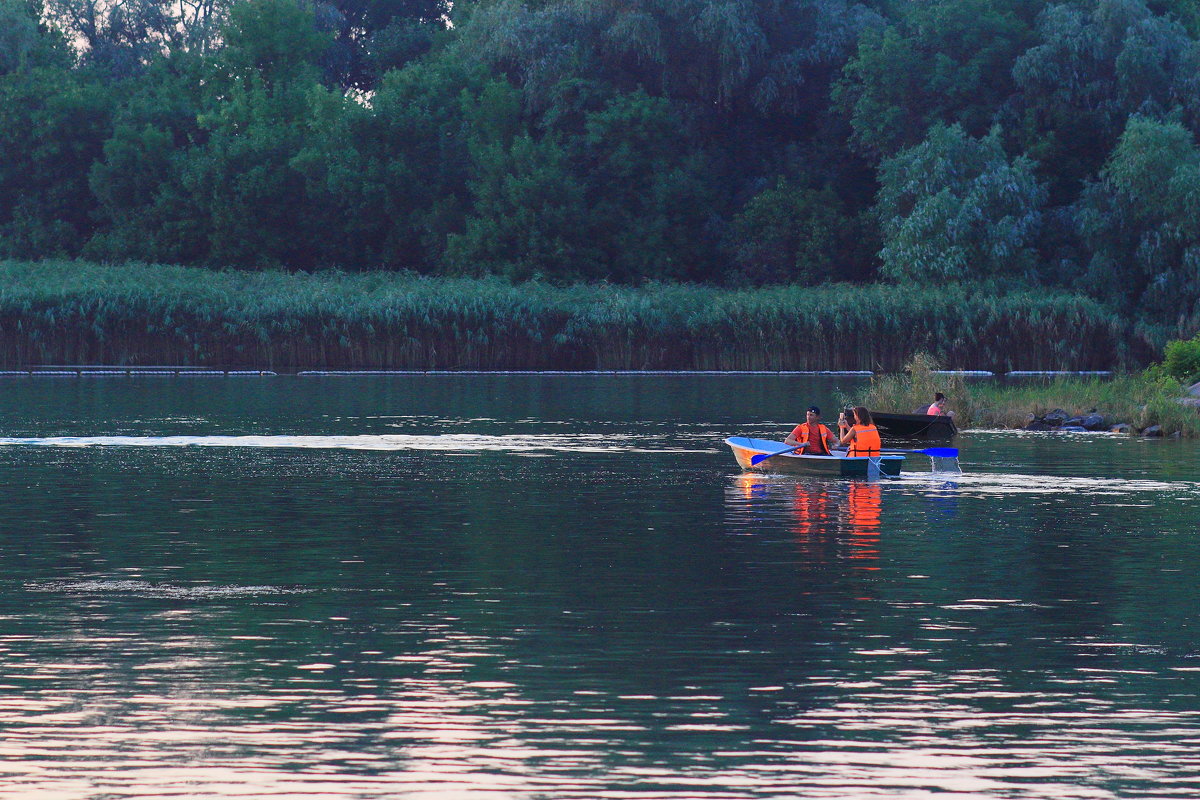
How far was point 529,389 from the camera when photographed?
185 feet

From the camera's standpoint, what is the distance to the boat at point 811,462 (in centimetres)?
2923

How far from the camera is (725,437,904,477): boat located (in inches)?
1151

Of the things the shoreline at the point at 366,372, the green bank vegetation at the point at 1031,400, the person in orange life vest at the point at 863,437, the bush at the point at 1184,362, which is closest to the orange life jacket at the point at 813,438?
the person in orange life vest at the point at 863,437

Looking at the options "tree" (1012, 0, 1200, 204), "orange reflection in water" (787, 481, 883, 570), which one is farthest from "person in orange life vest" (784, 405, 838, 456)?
"tree" (1012, 0, 1200, 204)

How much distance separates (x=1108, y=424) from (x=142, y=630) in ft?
95.1

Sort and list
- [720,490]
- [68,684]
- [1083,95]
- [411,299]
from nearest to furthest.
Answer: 1. [68,684]
2. [720,490]
3. [411,299]
4. [1083,95]

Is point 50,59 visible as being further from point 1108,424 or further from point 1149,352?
point 1108,424

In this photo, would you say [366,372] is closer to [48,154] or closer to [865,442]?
[48,154]

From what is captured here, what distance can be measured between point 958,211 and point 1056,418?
108ft

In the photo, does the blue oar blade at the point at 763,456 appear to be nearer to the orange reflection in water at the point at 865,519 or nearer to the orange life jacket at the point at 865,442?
the orange life jacket at the point at 865,442

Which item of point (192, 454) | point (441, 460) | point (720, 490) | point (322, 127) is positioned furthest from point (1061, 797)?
point (322, 127)

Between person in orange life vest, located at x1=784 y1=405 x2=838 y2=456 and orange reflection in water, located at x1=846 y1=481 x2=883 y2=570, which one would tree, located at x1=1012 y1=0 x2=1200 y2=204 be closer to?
person in orange life vest, located at x1=784 y1=405 x2=838 y2=456

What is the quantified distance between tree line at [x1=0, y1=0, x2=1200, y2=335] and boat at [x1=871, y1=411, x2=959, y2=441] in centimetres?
3873

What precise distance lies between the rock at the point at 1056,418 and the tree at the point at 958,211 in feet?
99.0
